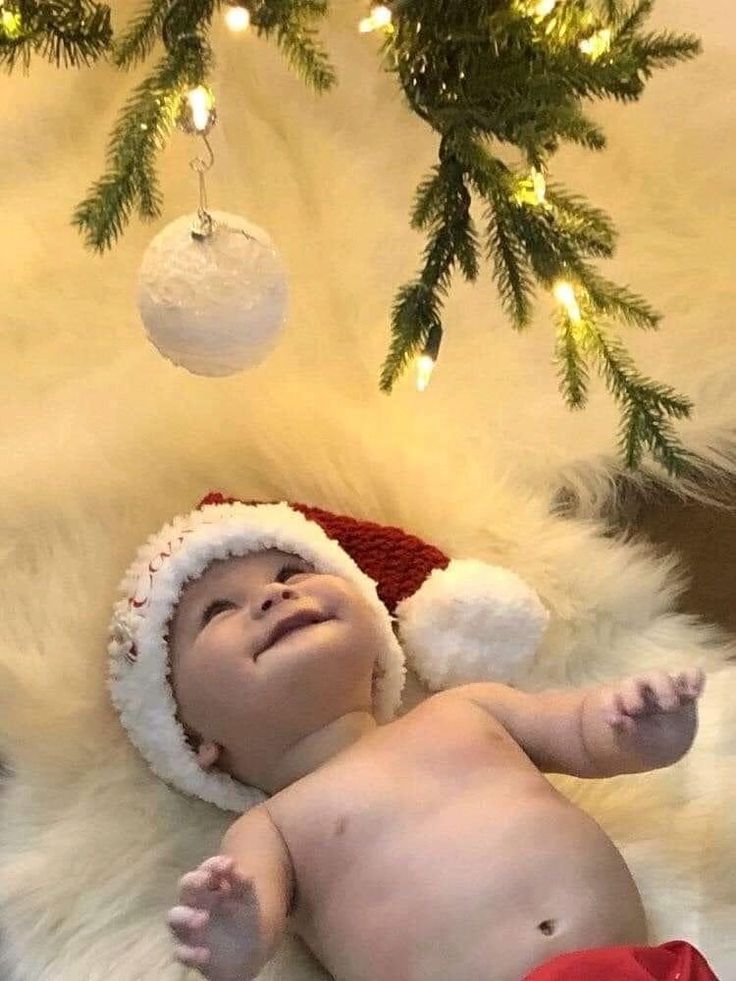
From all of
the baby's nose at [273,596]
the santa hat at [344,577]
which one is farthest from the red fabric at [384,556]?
the baby's nose at [273,596]

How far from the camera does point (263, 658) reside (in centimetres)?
102

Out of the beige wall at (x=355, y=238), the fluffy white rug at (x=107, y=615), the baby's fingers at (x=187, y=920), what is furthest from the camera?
the beige wall at (x=355, y=238)

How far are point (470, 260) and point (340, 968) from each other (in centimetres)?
54

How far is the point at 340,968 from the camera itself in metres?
0.95


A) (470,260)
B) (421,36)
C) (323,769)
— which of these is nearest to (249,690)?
(323,769)

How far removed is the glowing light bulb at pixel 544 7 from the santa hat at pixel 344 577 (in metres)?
0.46

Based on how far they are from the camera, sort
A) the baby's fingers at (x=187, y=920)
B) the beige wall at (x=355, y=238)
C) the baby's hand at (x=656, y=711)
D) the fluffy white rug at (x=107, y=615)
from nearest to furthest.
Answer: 1. the baby's fingers at (x=187, y=920)
2. the baby's hand at (x=656, y=711)
3. the fluffy white rug at (x=107, y=615)
4. the beige wall at (x=355, y=238)

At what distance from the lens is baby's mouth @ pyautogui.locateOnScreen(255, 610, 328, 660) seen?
3.40 feet

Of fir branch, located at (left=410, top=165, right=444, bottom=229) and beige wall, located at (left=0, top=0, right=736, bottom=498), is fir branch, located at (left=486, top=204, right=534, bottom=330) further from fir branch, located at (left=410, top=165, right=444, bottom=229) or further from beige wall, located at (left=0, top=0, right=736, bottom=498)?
beige wall, located at (left=0, top=0, right=736, bottom=498)

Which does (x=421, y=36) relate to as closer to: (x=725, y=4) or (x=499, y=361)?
(x=499, y=361)

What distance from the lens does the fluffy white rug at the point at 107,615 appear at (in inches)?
39.4

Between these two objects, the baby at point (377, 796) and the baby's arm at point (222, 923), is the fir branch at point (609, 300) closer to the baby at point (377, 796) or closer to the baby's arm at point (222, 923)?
the baby at point (377, 796)

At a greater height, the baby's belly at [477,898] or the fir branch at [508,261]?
the fir branch at [508,261]

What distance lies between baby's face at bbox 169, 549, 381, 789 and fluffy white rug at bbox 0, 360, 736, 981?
0.08 metres
